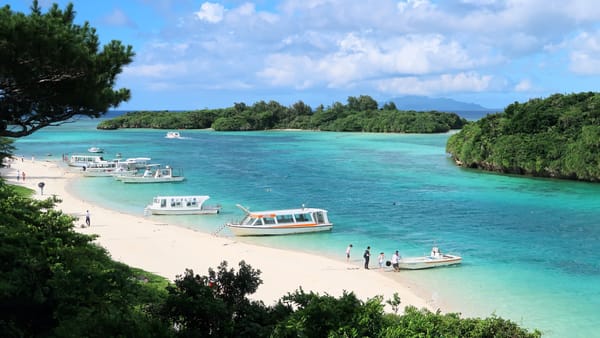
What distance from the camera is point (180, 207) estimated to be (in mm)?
37250

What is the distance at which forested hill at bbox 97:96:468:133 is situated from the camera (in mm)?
146625

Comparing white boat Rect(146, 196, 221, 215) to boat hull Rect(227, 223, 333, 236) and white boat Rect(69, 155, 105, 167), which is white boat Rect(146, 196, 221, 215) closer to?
boat hull Rect(227, 223, 333, 236)

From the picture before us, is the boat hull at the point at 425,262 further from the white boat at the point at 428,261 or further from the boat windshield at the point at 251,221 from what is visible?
the boat windshield at the point at 251,221

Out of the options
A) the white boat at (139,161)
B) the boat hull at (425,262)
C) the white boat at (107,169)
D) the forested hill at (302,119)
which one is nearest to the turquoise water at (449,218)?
the boat hull at (425,262)

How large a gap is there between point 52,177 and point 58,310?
158 ft

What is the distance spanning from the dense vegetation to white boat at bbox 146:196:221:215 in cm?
2478

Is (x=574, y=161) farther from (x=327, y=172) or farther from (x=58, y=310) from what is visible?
(x=58, y=310)

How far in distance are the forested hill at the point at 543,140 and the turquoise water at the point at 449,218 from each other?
2.46m

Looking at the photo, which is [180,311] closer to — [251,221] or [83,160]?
[251,221]

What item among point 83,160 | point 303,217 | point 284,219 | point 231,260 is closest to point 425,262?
point 231,260

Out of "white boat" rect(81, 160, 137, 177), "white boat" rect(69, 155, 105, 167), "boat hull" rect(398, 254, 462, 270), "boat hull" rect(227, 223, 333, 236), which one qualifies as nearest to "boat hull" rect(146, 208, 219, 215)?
"boat hull" rect(227, 223, 333, 236)

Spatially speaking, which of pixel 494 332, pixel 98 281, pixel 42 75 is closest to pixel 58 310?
pixel 98 281

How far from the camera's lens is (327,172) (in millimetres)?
59375

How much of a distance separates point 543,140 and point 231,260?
45568mm
